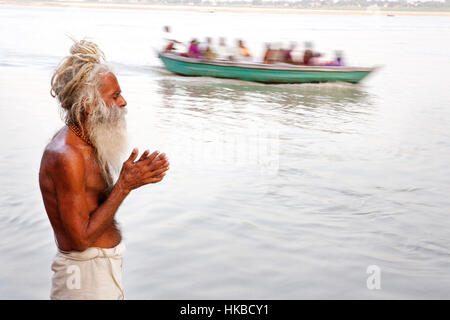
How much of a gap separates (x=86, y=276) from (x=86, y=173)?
0.42 meters

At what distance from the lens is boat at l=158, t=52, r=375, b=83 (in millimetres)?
17266

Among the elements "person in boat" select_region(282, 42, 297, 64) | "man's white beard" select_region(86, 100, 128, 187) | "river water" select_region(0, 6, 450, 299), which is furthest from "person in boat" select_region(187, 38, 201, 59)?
"man's white beard" select_region(86, 100, 128, 187)

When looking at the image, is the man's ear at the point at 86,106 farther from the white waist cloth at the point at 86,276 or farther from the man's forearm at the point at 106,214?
the white waist cloth at the point at 86,276

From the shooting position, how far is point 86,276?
2.38 m

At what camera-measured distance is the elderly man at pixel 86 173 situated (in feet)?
7.52

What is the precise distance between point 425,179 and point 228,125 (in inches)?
182

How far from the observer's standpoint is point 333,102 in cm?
1574

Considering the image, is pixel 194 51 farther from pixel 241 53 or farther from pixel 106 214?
pixel 106 214

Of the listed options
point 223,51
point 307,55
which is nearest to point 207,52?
point 223,51

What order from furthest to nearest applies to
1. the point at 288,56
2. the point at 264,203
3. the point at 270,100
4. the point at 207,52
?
the point at 207,52 < the point at 288,56 < the point at 270,100 < the point at 264,203

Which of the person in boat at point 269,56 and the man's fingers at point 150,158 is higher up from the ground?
the person in boat at point 269,56

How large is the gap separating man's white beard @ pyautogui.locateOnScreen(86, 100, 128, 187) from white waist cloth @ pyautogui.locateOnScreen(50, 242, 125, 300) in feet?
1.08

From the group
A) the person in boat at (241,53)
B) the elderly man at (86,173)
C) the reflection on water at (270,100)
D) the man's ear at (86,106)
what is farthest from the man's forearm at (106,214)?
the person in boat at (241,53)
